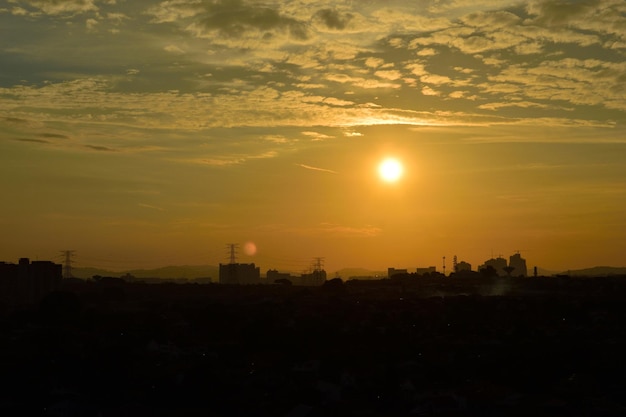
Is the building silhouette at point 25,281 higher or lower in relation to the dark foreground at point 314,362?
higher

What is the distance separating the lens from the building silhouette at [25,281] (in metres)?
103

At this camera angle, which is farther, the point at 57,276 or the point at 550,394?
the point at 57,276

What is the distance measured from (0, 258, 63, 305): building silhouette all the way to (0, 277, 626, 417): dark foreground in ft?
74.5

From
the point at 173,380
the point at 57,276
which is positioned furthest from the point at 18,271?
the point at 173,380

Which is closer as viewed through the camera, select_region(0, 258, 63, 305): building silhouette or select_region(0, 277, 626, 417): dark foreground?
select_region(0, 277, 626, 417): dark foreground

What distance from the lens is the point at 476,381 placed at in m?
43.1

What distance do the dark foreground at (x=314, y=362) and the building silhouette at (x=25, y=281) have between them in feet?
74.5

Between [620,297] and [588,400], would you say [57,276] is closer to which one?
[620,297]

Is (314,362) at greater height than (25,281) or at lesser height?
lesser

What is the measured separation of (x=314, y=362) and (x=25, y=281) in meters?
68.2

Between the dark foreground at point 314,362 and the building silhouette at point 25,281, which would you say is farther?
the building silhouette at point 25,281

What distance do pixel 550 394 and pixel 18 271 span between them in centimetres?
8352

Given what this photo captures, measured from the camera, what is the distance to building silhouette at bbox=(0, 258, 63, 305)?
102562mm

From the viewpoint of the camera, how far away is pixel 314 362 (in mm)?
47562
